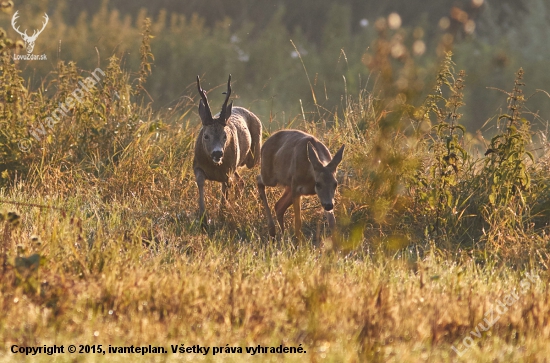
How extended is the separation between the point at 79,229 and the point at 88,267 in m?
0.33

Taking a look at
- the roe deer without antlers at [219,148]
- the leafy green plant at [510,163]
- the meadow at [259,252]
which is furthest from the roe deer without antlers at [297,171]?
the leafy green plant at [510,163]

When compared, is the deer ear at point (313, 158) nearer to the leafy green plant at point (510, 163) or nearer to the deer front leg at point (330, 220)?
the deer front leg at point (330, 220)

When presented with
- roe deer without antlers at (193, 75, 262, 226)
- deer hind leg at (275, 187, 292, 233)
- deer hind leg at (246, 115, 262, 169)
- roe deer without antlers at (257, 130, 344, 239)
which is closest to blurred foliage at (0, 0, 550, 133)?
deer hind leg at (246, 115, 262, 169)

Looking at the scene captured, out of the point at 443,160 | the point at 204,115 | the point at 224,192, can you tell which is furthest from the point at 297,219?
the point at 204,115

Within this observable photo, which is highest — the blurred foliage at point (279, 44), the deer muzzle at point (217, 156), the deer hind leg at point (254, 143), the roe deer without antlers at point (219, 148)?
the blurred foliage at point (279, 44)

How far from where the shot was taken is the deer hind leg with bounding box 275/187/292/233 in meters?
8.33

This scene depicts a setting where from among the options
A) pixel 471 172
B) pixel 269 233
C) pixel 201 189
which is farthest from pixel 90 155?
pixel 471 172

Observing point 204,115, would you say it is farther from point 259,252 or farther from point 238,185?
point 259,252

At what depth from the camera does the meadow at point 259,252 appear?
4.35 metres

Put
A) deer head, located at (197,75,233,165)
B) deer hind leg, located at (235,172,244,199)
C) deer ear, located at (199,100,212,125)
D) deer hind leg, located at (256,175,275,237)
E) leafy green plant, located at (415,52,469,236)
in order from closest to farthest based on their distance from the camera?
leafy green plant, located at (415,52,469,236)
deer hind leg, located at (256,175,275,237)
deer head, located at (197,75,233,165)
deer ear, located at (199,100,212,125)
deer hind leg, located at (235,172,244,199)

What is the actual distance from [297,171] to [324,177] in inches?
18.6

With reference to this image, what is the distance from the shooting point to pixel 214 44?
25547 mm

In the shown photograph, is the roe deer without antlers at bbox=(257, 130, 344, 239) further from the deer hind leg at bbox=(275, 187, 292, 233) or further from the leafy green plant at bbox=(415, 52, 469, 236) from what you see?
the leafy green plant at bbox=(415, 52, 469, 236)

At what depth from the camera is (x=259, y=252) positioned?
649 centimetres
